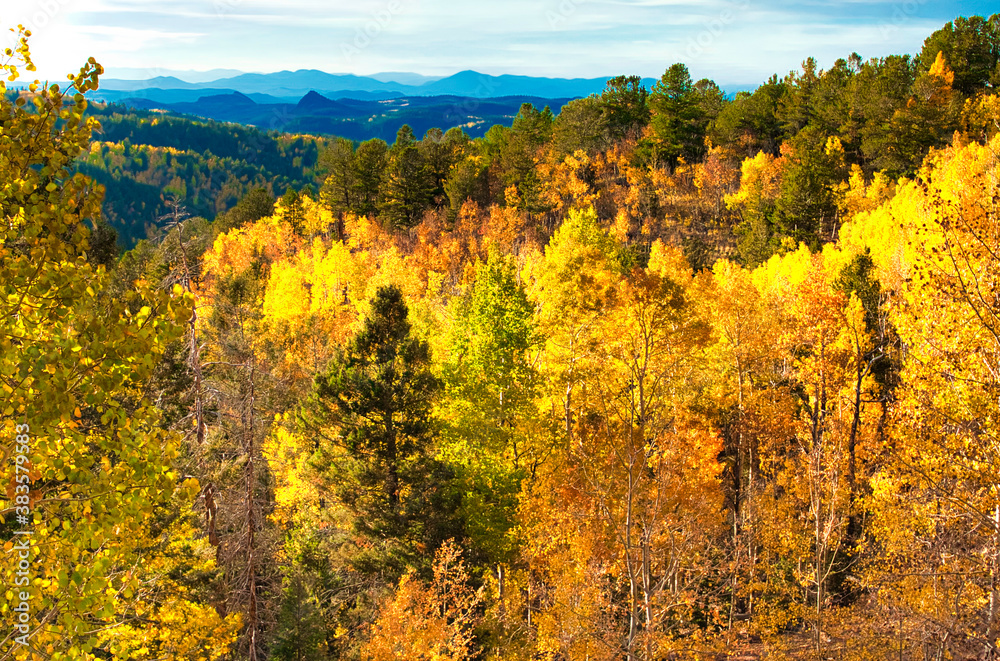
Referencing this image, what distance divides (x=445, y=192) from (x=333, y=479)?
45906 mm

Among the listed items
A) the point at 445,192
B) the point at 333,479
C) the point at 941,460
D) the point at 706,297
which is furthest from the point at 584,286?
the point at 445,192

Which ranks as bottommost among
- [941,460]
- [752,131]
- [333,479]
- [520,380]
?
[333,479]

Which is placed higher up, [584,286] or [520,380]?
[584,286]

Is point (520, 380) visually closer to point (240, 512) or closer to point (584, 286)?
point (584, 286)

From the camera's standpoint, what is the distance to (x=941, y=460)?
8.41 metres

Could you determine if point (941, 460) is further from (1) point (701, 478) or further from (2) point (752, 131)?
(2) point (752, 131)

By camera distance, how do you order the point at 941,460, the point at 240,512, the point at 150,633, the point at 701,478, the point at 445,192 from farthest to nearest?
the point at 445,192 < the point at 701,478 < the point at 240,512 < the point at 150,633 < the point at 941,460

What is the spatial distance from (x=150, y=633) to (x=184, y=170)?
216149mm

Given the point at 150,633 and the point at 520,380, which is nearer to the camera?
the point at 150,633

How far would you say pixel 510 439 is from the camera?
19.1 meters

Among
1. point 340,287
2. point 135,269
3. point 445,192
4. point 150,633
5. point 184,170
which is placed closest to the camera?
point 150,633

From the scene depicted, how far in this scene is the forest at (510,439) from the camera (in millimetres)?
4141

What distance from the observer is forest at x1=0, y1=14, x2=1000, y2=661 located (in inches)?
163

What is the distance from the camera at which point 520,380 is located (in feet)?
65.1
